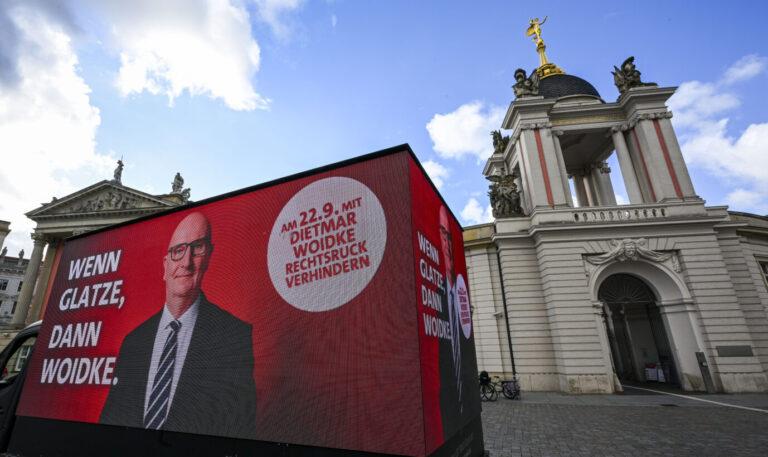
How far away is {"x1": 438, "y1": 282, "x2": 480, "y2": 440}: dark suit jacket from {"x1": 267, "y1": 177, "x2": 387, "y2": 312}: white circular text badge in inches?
51.9

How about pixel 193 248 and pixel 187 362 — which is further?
pixel 193 248

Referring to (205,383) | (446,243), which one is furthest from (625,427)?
(205,383)

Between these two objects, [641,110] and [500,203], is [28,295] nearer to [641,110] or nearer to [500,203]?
[500,203]

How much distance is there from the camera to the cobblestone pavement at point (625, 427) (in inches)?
266

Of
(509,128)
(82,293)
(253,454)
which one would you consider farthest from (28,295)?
(509,128)

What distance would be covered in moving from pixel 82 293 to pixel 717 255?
2291 centimetres

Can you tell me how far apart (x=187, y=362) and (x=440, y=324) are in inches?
136

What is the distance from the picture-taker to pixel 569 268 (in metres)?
15.8

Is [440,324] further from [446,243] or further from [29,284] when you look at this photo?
[29,284]

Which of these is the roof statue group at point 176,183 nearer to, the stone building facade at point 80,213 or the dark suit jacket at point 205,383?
the stone building facade at point 80,213

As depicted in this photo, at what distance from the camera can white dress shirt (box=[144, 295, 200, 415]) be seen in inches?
176

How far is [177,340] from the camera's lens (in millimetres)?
4582

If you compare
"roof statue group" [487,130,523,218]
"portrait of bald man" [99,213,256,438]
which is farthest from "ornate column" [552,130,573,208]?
"portrait of bald man" [99,213,256,438]

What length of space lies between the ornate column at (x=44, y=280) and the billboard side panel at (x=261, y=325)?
109 feet
